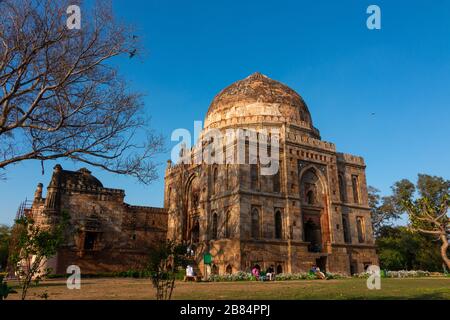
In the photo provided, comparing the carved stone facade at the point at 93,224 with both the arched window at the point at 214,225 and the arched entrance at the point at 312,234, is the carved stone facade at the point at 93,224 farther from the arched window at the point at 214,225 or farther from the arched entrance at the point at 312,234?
the arched entrance at the point at 312,234

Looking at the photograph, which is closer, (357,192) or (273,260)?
(273,260)

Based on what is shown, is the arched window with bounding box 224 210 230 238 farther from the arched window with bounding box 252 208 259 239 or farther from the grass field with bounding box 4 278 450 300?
the grass field with bounding box 4 278 450 300

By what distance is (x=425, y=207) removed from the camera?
13.3 m

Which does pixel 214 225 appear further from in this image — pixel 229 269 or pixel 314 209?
pixel 314 209

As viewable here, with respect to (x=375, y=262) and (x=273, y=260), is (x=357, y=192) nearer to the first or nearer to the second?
(x=375, y=262)

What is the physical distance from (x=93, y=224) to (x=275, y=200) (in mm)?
15999

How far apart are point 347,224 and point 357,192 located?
155 inches

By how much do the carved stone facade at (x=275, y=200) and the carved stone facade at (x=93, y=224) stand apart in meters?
3.91

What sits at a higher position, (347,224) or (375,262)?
(347,224)

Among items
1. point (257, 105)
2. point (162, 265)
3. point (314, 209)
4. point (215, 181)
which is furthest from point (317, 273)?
point (162, 265)

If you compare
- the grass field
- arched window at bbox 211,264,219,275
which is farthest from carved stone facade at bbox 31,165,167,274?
the grass field

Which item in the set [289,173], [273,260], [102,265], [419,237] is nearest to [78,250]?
[102,265]

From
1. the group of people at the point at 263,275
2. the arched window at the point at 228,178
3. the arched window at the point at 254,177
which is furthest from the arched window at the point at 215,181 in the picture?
the group of people at the point at 263,275

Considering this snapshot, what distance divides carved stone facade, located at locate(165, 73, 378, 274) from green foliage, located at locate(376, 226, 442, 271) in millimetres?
7399
